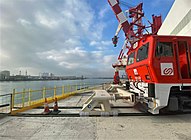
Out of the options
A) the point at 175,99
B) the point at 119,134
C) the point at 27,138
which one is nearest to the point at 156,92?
the point at 175,99

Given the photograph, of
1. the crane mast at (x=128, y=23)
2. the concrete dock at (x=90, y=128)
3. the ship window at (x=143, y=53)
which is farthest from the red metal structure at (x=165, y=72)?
the crane mast at (x=128, y=23)

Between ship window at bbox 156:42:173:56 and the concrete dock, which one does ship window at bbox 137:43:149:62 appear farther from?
the concrete dock

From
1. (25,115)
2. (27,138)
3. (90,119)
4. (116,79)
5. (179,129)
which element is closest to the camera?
(27,138)

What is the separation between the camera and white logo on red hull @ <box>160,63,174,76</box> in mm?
5238

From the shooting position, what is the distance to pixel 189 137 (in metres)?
Answer: 3.91

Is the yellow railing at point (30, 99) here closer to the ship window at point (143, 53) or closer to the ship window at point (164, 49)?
the ship window at point (143, 53)

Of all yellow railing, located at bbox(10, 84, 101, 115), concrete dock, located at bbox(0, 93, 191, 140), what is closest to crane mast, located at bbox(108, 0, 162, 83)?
yellow railing, located at bbox(10, 84, 101, 115)

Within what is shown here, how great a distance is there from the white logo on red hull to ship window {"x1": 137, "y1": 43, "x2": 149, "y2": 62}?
701mm

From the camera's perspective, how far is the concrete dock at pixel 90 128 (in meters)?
3.95

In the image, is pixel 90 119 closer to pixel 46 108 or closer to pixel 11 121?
pixel 46 108

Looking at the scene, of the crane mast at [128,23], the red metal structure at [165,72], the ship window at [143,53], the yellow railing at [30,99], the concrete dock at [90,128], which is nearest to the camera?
the concrete dock at [90,128]

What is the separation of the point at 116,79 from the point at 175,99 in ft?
52.9

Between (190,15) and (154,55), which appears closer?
(154,55)

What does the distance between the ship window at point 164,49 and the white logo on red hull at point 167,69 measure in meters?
0.41
